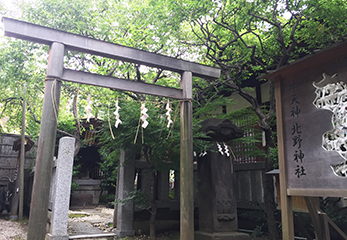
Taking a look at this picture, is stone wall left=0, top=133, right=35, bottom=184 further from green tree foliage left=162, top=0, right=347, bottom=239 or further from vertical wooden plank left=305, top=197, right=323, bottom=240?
vertical wooden plank left=305, top=197, right=323, bottom=240

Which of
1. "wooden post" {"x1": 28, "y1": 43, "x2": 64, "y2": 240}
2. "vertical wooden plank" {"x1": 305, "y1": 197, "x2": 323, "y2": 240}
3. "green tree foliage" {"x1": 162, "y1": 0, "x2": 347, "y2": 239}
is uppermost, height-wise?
"green tree foliage" {"x1": 162, "y1": 0, "x2": 347, "y2": 239}

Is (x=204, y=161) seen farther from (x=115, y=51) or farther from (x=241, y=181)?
(x=115, y=51)

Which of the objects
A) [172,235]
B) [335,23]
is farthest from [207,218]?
[335,23]

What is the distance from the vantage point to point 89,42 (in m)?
6.05

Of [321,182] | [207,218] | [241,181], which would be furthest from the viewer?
[241,181]

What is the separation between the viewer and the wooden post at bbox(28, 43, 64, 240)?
497 centimetres

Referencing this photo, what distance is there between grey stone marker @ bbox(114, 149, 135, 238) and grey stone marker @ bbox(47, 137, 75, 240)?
65.2 inches

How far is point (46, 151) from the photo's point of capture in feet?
17.0

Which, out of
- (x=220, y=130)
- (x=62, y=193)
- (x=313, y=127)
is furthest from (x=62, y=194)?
(x=313, y=127)

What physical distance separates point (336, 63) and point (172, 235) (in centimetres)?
739

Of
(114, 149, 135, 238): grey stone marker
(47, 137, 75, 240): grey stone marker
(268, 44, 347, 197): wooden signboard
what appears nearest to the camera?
(268, 44, 347, 197): wooden signboard

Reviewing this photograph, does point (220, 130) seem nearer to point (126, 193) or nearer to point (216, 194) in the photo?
point (216, 194)

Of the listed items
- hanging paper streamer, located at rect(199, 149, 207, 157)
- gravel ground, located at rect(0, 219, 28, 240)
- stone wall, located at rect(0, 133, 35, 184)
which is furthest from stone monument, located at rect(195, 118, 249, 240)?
stone wall, located at rect(0, 133, 35, 184)

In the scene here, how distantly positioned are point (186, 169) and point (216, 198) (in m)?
2.97
